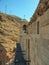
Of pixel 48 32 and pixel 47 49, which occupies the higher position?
pixel 48 32

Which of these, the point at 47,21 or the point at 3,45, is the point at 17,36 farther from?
the point at 47,21

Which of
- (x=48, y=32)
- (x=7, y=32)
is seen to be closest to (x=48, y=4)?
(x=48, y=32)

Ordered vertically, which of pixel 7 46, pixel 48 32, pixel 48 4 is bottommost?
pixel 7 46

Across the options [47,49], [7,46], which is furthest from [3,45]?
[47,49]

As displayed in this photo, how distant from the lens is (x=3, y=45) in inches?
657

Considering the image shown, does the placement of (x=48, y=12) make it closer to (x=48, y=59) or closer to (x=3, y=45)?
(x=48, y=59)

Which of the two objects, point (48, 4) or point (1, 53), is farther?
point (1, 53)

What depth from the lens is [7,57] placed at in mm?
15672

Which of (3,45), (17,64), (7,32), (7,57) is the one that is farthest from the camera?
(7,32)

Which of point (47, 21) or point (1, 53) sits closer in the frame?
point (47, 21)

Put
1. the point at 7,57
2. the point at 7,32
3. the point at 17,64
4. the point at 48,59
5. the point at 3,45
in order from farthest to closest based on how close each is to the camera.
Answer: the point at 7,32 → the point at 3,45 → the point at 7,57 → the point at 17,64 → the point at 48,59

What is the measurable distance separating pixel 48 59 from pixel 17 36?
18936 millimetres

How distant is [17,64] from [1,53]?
21.7 ft

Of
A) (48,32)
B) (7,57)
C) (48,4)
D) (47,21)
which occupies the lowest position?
(7,57)
